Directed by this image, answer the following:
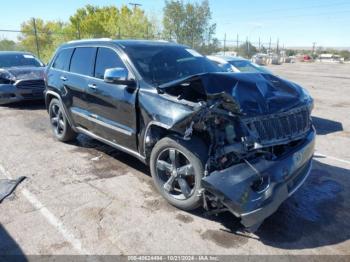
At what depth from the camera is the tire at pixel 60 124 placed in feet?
20.3

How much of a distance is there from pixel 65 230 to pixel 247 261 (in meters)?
1.84

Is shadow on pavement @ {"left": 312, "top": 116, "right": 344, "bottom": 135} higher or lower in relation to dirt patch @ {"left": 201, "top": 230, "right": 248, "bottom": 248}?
lower

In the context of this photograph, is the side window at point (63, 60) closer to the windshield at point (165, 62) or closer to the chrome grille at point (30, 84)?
the windshield at point (165, 62)

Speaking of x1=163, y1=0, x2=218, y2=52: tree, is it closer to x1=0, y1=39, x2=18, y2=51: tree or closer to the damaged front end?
x1=0, y1=39, x2=18, y2=51: tree

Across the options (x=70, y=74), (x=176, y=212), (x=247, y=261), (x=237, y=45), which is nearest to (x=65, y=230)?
(x=176, y=212)

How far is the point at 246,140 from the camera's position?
3213mm

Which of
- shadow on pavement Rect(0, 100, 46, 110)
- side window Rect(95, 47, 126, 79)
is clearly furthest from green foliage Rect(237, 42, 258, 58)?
side window Rect(95, 47, 126, 79)

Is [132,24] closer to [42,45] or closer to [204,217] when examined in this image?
[42,45]

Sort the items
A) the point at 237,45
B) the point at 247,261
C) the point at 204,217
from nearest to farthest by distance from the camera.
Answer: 1. the point at 247,261
2. the point at 204,217
3. the point at 237,45

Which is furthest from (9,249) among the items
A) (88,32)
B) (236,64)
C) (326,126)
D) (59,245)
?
(88,32)

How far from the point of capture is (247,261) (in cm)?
299

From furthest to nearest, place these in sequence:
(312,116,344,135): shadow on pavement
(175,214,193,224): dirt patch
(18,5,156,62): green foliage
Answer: (18,5,156,62): green foliage < (312,116,344,135): shadow on pavement < (175,214,193,224): dirt patch

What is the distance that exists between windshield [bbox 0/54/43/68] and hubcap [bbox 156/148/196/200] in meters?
8.41

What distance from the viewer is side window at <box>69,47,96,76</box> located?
5.23 metres
